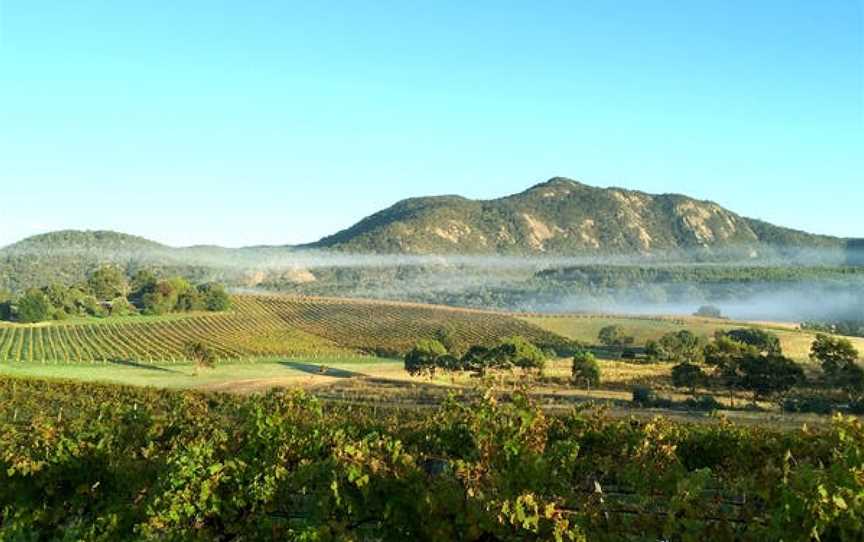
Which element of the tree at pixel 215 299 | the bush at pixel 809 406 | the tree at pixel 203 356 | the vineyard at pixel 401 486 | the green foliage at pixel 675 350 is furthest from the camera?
the tree at pixel 215 299

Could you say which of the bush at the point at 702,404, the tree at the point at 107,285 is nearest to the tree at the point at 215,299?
the tree at the point at 107,285

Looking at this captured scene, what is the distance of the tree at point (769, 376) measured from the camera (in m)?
71.2

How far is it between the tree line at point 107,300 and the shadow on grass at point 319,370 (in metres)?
58.0

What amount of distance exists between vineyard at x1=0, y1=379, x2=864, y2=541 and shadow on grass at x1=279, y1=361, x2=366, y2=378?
239 feet

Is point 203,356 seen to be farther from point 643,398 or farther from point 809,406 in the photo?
point 809,406

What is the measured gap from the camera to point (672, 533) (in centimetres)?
1237

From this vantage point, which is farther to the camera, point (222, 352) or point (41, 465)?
point (222, 352)

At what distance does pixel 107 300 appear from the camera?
167m

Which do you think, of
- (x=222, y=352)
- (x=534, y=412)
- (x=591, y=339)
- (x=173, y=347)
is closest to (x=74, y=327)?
(x=173, y=347)

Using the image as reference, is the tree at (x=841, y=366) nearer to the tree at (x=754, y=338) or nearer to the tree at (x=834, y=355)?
the tree at (x=834, y=355)

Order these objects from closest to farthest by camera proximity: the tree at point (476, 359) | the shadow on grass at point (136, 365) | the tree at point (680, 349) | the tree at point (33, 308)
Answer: the tree at point (476, 359) < the shadow on grass at point (136, 365) < the tree at point (680, 349) < the tree at point (33, 308)

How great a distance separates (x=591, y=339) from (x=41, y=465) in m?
126

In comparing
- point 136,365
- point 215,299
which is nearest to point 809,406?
point 136,365

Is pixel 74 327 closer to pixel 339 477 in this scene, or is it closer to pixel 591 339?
pixel 591 339
